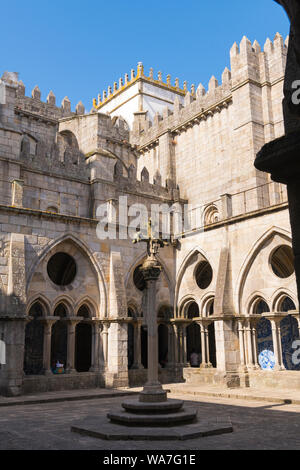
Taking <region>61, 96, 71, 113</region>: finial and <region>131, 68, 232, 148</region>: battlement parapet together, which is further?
<region>61, 96, 71, 113</region>: finial

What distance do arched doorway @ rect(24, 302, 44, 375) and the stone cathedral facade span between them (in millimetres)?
38

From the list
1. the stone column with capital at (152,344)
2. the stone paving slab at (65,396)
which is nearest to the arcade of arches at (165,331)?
the stone paving slab at (65,396)

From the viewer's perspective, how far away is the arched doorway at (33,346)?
16453 mm

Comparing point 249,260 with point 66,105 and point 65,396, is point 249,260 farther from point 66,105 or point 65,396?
point 66,105

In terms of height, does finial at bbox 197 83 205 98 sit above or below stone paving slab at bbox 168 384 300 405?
above

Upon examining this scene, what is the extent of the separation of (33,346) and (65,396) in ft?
17.2

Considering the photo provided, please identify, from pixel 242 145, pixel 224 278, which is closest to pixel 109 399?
pixel 224 278

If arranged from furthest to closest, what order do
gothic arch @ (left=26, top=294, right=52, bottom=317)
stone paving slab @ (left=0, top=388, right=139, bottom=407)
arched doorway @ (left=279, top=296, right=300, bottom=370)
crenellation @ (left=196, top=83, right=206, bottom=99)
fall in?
crenellation @ (left=196, top=83, right=206, bottom=99)
arched doorway @ (left=279, top=296, right=300, bottom=370)
gothic arch @ (left=26, top=294, right=52, bottom=317)
stone paving slab @ (left=0, top=388, right=139, bottom=407)

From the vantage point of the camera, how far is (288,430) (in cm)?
715

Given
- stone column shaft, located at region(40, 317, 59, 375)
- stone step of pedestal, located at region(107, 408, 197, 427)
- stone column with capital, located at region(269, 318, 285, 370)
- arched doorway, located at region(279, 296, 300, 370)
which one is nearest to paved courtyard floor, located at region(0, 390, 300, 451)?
stone step of pedestal, located at region(107, 408, 197, 427)

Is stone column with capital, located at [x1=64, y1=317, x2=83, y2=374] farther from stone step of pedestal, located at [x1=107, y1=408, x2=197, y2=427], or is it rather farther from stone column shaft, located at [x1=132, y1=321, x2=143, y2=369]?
stone step of pedestal, located at [x1=107, y1=408, x2=197, y2=427]

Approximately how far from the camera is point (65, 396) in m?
11.9

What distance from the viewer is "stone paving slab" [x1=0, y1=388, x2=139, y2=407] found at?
11.1 metres

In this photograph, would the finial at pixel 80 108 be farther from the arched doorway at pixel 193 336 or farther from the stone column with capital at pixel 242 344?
the stone column with capital at pixel 242 344
